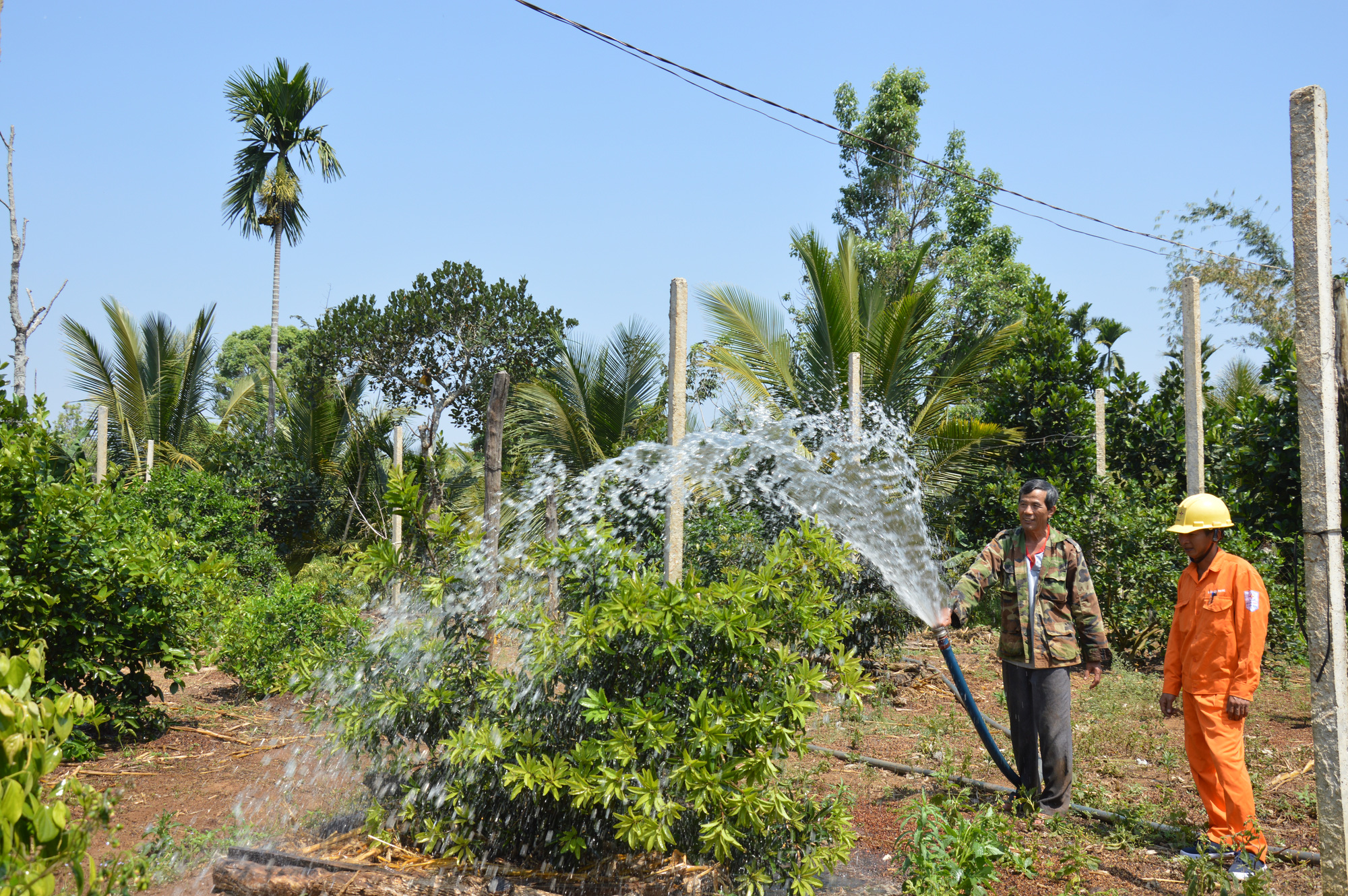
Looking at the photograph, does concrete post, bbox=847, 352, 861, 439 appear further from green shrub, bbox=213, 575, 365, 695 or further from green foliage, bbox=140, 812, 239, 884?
green foliage, bbox=140, 812, 239, 884

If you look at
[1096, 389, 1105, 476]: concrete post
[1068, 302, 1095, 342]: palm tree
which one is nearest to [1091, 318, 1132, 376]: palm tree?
[1068, 302, 1095, 342]: palm tree

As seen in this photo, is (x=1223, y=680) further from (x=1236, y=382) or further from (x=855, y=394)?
(x=1236, y=382)

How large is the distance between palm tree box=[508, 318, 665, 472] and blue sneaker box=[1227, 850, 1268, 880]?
7.85 m

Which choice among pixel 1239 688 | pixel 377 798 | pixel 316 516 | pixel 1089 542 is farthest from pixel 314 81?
pixel 1239 688

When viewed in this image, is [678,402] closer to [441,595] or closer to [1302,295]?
[441,595]

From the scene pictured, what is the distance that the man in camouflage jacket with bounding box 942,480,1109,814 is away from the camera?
15.4 feet

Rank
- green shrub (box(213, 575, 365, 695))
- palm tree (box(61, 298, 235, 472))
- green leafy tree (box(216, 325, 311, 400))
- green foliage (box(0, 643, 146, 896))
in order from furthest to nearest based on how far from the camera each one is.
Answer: green leafy tree (box(216, 325, 311, 400))
palm tree (box(61, 298, 235, 472))
green shrub (box(213, 575, 365, 695))
green foliage (box(0, 643, 146, 896))

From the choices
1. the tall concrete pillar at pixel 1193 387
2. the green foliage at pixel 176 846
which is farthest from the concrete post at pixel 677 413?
the tall concrete pillar at pixel 1193 387

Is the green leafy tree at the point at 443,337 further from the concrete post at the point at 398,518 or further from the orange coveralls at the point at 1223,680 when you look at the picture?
the orange coveralls at the point at 1223,680

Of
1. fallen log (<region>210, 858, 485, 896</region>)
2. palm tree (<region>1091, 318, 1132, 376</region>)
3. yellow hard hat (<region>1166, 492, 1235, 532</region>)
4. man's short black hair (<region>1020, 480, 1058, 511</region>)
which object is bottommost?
fallen log (<region>210, 858, 485, 896</region>)

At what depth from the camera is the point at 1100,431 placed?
37.7ft

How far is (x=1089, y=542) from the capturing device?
10.0 meters

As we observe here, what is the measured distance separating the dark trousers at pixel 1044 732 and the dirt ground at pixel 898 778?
0.65 feet

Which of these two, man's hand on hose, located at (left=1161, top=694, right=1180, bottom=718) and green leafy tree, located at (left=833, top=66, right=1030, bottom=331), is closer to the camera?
man's hand on hose, located at (left=1161, top=694, right=1180, bottom=718)
